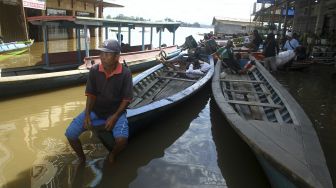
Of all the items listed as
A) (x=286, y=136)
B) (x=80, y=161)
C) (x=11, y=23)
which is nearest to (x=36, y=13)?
(x=11, y=23)

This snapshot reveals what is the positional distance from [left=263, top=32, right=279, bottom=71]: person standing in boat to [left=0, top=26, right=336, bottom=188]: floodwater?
4141 millimetres

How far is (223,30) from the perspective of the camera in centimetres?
3981

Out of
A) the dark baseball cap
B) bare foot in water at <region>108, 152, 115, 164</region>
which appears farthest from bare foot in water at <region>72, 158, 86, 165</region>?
the dark baseball cap

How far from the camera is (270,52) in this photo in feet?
38.3

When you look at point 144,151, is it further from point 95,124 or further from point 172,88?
point 172,88

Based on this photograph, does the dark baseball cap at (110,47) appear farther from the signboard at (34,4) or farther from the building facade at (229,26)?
the building facade at (229,26)

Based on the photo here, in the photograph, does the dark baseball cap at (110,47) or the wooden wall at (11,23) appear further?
the wooden wall at (11,23)

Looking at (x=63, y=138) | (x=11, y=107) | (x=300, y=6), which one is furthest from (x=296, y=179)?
(x=300, y=6)

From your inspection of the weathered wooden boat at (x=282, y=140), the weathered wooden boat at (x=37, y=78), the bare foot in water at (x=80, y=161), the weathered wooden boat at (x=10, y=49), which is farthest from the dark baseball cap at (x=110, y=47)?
the weathered wooden boat at (x=10, y=49)

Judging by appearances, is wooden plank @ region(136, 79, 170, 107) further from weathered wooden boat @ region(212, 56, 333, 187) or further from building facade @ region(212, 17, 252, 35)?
building facade @ region(212, 17, 252, 35)

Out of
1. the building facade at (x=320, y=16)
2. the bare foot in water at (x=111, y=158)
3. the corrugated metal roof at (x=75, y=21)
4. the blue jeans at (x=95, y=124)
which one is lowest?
the bare foot in water at (x=111, y=158)

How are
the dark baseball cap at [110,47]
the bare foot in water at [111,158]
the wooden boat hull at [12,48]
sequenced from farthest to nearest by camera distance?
the wooden boat hull at [12,48] → the bare foot in water at [111,158] → the dark baseball cap at [110,47]

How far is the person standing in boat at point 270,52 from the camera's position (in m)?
11.6

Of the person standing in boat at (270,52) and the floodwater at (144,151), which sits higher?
the person standing in boat at (270,52)
